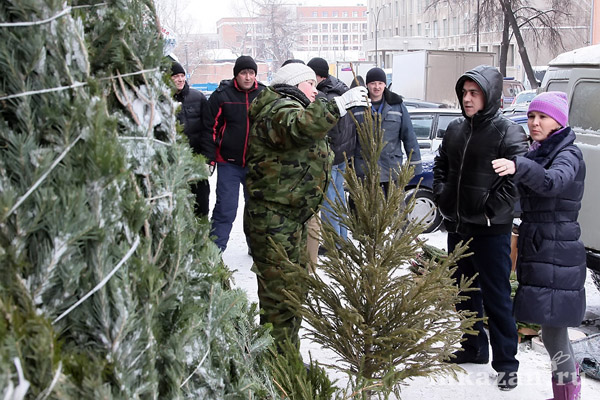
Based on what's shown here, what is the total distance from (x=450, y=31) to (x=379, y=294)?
216ft

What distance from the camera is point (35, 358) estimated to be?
115 centimetres

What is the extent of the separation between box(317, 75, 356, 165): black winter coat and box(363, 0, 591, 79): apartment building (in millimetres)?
27417

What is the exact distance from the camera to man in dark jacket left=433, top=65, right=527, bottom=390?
Answer: 3936 millimetres

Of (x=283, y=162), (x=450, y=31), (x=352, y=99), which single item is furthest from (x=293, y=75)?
(x=450, y=31)

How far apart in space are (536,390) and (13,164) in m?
3.74

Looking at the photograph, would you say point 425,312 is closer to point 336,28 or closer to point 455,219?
point 455,219

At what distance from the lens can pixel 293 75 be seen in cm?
390

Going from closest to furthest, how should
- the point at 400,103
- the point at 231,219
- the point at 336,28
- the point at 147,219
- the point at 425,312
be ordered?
1. the point at 147,219
2. the point at 425,312
3. the point at 231,219
4. the point at 400,103
5. the point at 336,28

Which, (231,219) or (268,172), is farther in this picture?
(231,219)

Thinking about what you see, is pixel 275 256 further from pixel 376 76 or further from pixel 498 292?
pixel 376 76

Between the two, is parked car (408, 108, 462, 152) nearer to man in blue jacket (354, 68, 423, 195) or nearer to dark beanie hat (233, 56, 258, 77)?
man in blue jacket (354, 68, 423, 195)

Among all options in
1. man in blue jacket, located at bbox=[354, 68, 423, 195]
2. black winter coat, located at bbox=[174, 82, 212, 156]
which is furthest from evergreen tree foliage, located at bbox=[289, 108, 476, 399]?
man in blue jacket, located at bbox=[354, 68, 423, 195]

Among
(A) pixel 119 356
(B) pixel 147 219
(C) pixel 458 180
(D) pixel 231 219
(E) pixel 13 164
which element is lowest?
(D) pixel 231 219

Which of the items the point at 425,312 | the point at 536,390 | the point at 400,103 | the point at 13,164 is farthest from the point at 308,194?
the point at 400,103
